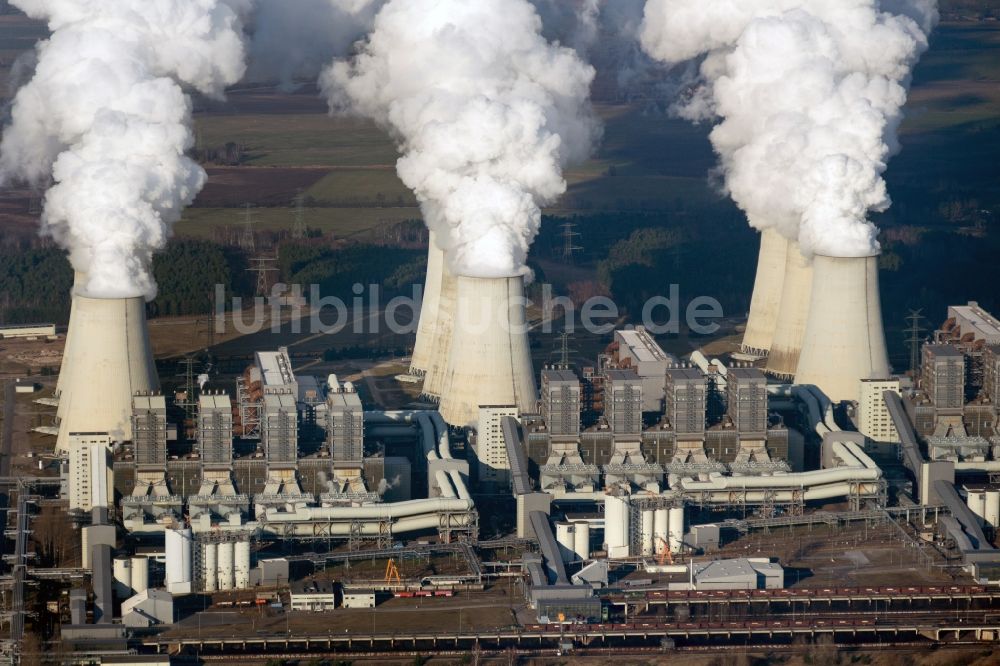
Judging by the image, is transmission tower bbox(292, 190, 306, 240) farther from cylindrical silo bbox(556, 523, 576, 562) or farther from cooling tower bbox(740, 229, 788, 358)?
cylindrical silo bbox(556, 523, 576, 562)

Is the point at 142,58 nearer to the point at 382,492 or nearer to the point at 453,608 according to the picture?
the point at 382,492

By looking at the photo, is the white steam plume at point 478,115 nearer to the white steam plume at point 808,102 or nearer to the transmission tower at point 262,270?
the white steam plume at point 808,102

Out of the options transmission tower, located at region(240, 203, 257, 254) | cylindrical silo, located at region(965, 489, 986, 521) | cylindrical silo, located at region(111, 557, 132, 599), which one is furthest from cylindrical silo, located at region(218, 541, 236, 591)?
transmission tower, located at region(240, 203, 257, 254)

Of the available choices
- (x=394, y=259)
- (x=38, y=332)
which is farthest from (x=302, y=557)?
(x=394, y=259)

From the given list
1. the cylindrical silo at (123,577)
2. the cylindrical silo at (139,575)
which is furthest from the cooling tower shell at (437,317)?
the cylindrical silo at (123,577)

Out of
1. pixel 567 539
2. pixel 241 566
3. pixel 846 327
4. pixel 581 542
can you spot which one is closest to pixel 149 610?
pixel 241 566
